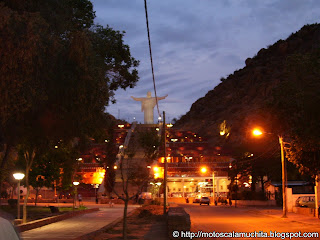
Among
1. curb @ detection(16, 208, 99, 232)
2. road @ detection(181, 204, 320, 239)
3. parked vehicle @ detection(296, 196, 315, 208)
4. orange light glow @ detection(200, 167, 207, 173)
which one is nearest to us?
curb @ detection(16, 208, 99, 232)

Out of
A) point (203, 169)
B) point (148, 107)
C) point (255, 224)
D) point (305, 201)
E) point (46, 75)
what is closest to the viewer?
point (46, 75)

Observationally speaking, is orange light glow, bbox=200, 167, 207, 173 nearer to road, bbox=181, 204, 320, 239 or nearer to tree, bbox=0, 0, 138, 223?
road, bbox=181, 204, 320, 239

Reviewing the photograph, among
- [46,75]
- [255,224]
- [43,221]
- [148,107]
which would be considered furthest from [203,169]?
[46,75]

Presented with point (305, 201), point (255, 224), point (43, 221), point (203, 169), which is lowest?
point (255, 224)

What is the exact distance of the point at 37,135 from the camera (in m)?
14.7

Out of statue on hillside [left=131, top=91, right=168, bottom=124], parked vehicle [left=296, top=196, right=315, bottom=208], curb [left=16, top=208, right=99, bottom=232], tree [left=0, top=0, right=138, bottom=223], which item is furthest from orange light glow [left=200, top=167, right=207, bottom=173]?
tree [left=0, top=0, right=138, bottom=223]

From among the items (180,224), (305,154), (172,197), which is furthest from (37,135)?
(172,197)

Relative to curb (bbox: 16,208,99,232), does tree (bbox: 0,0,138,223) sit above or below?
above

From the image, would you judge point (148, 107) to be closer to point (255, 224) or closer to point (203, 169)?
point (203, 169)

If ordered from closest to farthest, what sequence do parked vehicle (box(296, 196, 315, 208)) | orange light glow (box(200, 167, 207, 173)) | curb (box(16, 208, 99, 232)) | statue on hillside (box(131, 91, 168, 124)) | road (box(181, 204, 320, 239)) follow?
1. curb (box(16, 208, 99, 232))
2. road (box(181, 204, 320, 239))
3. parked vehicle (box(296, 196, 315, 208))
4. orange light glow (box(200, 167, 207, 173))
5. statue on hillside (box(131, 91, 168, 124))

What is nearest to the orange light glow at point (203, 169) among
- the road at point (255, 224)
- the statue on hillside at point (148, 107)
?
the statue on hillside at point (148, 107)

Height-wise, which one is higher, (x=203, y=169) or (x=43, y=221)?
(x=203, y=169)

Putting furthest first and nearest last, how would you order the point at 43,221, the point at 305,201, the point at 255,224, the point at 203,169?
the point at 203,169 → the point at 305,201 → the point at 255,224 → the point at 43,221

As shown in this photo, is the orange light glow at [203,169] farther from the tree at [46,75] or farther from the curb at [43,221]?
the tree at [46,75]
